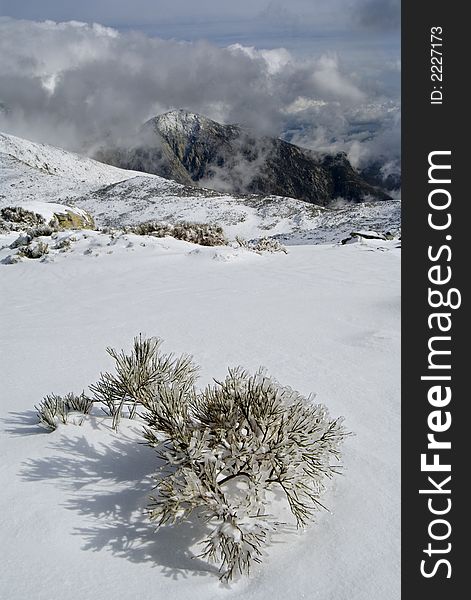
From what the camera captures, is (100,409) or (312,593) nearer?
(312,593)

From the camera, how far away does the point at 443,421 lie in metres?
2.26

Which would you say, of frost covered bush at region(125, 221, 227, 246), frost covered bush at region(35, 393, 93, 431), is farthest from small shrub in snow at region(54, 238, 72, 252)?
frost covered bush at region(35, 393, 93, 431)

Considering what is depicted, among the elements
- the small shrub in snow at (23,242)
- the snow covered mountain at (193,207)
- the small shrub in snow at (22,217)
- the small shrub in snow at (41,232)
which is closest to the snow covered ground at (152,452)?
the small shrub in snow at (23,242)

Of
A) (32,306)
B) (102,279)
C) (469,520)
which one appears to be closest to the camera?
(469,520)

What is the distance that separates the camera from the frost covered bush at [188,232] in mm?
12539

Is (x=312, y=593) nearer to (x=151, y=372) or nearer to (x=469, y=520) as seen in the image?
(x=469, y=520)

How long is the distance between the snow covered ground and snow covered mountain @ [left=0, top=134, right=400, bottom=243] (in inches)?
873

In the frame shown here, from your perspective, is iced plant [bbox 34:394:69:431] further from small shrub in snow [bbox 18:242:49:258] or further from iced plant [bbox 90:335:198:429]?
small shrub in snow [bbox 18:242:49:258]

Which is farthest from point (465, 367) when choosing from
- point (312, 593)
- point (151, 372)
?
point (151, 372)

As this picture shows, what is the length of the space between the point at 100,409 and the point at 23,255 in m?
8.74

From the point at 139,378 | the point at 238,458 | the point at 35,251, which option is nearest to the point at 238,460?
the point at 238,458

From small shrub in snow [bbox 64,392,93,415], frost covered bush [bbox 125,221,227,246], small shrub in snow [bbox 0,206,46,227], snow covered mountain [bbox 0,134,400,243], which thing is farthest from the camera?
snow covered mountain [bbox 0,134,400,243]

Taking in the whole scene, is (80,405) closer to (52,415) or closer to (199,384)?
(52,415)

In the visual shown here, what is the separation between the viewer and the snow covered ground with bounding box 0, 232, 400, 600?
6.10 ft
